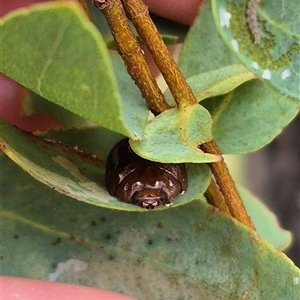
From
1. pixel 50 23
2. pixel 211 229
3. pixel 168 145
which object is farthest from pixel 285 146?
pixel 50 23

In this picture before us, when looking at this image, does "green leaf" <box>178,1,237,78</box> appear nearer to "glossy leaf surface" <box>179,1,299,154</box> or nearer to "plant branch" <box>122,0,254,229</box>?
"glossy leaf surface" <box>179,1,299,154</box>

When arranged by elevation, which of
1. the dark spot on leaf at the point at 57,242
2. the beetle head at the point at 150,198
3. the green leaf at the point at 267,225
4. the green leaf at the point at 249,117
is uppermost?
the green leaf at the point at 249,117

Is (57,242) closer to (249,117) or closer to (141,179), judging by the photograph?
(141,179)

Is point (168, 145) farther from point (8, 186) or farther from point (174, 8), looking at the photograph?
point (174, 8)

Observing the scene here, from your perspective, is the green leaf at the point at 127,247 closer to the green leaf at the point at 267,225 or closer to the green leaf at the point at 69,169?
the green leaf at the point at 69,169

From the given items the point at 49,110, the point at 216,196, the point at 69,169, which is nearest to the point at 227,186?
the point at 216,196

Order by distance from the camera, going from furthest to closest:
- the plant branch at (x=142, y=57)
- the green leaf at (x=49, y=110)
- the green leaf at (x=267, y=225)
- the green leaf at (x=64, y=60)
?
the green leaf at (x=267, y=225) → the green leaf at (x=49, y=110) → the plant branch at (x=142, y=57) → the green leaf at (x=64, y=60)

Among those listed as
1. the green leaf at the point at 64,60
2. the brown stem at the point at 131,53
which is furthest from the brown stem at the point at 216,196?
the green leaf at the point at 64,60
